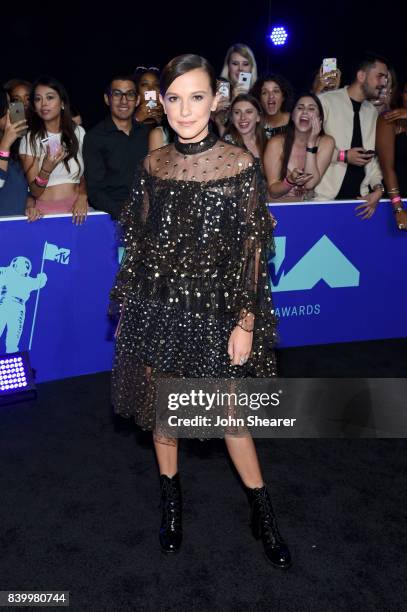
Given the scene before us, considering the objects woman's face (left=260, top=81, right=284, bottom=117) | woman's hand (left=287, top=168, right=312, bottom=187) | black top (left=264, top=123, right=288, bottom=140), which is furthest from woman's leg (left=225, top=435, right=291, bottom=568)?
woman's face (left=260, top=81, right=284, bottom=117)

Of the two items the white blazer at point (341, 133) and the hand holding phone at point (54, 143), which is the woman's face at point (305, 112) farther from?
the hand holding phone at point (54, 143)

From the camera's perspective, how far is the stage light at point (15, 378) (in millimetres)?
3564

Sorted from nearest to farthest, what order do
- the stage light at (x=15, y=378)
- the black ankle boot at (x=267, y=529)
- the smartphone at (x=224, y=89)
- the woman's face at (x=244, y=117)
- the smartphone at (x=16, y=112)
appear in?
1. the black ankle boot at (x=267, y=529)
2. the smartphone at (x=16, y=112)
3. the stage light at (x=15, y=378)
4. the woman's face at (x=244, y=117)
5. the smartphone at (x=224, y=89)

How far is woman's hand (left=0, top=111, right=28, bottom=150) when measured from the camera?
3479 mm

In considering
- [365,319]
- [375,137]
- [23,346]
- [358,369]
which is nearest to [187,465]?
[23,346]

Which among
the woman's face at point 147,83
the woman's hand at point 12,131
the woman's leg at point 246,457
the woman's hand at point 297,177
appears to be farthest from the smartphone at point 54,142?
the woman's leg at point 246,457

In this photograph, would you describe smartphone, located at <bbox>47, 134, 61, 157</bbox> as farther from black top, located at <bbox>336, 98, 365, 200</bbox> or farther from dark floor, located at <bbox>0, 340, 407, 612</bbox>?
black top, located at <bbox>336, 98, 365, 200</bbox>

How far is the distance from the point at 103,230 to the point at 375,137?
2.05 meters

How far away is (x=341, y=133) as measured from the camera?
4.34 meters

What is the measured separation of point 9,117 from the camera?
137 inches

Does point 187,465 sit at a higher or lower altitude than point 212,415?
lower

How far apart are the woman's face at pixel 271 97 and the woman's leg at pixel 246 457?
3.05 metres

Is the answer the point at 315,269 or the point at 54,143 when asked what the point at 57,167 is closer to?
the point at 54,143

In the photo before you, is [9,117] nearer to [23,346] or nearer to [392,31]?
[23,346]
